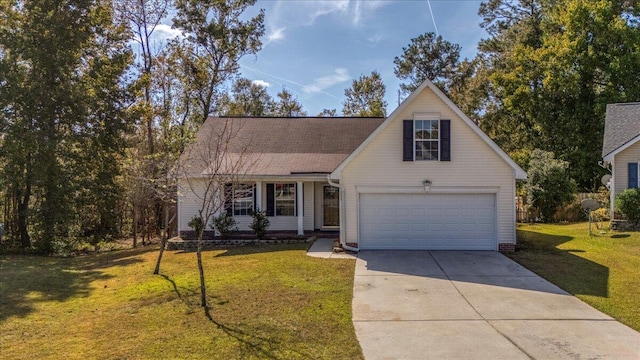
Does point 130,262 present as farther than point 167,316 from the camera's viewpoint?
Yes

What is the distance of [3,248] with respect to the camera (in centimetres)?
1664

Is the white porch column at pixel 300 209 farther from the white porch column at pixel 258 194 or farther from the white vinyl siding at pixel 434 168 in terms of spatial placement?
the white vinyl siding at pixel 434 168

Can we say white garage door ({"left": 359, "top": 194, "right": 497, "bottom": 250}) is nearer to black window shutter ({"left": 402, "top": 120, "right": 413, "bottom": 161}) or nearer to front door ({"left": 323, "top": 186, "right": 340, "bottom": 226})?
black window shutter ({"left": 402, "top": 120, "right": 413, "bottom": 161})

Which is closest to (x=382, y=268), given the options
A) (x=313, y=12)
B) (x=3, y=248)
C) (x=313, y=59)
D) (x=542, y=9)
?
(x=313, y=12)

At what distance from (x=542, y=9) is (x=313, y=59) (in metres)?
20.2

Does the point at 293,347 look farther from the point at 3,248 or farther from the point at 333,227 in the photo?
the point at 3,248

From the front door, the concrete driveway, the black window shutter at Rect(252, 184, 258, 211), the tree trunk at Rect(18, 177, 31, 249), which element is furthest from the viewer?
the front door

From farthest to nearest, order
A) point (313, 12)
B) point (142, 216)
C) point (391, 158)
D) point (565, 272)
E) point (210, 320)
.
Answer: point (142, 216), point (313, 12), point (391, 158), point (565, 272), point (210, 320)

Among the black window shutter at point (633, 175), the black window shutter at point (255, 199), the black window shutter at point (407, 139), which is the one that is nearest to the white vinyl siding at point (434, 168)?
the black window shutter at point (407, 139)

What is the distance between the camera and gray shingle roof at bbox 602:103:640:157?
59.2 ft

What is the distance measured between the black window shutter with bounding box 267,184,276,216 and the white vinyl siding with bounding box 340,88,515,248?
436 centimetres

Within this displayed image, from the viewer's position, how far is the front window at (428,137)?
13.5 m

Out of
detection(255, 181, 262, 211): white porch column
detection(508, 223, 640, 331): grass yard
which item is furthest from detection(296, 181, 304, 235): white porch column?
detection(508, 223, 640, 331): grass yard

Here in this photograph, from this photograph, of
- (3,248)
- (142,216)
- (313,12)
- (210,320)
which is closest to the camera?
(210,320)
